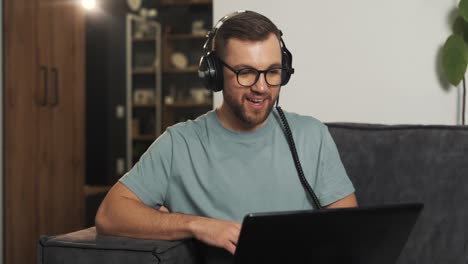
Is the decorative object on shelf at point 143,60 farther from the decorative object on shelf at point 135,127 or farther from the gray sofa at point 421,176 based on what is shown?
the gray sofa at point 421,176

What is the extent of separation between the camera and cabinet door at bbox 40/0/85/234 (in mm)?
3496

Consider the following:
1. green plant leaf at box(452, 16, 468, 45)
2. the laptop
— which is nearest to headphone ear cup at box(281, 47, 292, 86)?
the laptop

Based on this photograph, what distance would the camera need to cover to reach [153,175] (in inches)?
62.4

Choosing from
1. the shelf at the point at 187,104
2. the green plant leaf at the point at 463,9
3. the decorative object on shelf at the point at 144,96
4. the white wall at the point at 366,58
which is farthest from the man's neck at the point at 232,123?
the decorative object on shelf at the point at 144,96

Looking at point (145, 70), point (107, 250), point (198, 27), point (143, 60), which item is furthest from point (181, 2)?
point (107, 250)

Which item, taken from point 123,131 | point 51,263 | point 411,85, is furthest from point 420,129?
point 123,131

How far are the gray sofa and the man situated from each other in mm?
127

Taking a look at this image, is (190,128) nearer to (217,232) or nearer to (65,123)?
(217,232)

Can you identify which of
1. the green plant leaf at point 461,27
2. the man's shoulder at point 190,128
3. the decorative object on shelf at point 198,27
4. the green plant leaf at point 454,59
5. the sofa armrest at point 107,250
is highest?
the decorative object on shelf at point 198,27

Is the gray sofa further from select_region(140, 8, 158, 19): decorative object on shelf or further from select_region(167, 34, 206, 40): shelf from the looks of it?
select_region(140, 8, 158, 19): decorative object on shelf

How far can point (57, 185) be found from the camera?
3.56m

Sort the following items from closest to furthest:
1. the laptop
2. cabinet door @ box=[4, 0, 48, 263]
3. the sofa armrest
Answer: the laptop
the sofa armrest
cabinet door @ box=[4, 0, 48, 263]

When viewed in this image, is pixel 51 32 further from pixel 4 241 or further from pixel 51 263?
pixel 51 263

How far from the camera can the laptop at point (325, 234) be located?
1.06 m
